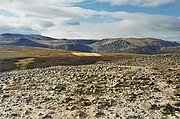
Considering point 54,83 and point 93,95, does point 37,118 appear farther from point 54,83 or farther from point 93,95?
point 54,83

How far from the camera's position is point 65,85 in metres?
32.4

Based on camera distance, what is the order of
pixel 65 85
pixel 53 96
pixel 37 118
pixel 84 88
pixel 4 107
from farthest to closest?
1. pixel 65 85
2. pixel 84 88
3. pixel 53 96
4. pixel 4 107
5. pixel 37 118

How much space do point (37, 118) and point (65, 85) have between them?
35.5 feet

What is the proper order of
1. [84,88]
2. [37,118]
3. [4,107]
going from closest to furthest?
[37,118] → [4,107] → [84,88]

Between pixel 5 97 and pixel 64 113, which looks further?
pixel 5 97

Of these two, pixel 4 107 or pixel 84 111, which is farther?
pixel 4 107

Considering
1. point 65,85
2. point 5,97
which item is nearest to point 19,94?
point 5,97

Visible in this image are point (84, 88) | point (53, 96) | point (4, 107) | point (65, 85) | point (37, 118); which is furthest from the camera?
point (65, 85)

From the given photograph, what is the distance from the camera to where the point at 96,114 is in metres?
22.3

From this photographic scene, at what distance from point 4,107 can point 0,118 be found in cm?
273

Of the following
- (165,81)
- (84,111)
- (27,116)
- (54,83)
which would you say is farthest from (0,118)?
(165,81)

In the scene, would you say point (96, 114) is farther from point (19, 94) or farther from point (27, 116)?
point (19, 94)

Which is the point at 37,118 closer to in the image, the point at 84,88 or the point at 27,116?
the point at 27,116

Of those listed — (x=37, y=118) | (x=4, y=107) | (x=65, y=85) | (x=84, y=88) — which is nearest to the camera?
(x=37, y=118)
